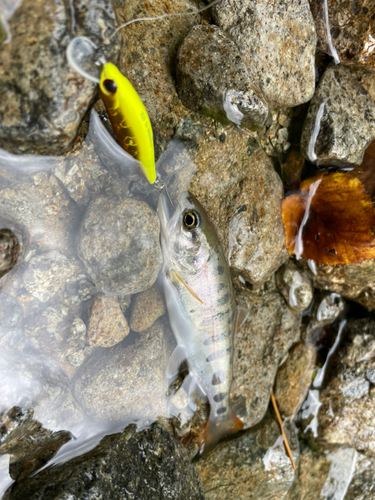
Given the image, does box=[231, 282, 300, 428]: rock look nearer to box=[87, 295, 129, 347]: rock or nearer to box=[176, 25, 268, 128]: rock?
box=[87, 295, 129, 347]: rock

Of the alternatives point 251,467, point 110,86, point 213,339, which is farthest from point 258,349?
point 110,86

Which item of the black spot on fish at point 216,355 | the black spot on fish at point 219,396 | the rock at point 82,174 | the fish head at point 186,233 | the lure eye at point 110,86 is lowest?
the black spot on fish at point 219,396

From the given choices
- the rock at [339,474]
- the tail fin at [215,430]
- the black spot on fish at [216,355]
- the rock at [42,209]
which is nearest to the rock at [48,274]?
the rock at [42,209]

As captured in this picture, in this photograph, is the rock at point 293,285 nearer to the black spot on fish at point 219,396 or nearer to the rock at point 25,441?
the black spot on fish at point 219,396

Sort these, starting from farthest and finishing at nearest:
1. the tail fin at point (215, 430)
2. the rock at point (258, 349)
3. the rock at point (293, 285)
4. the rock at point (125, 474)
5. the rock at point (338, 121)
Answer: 1. the rock at point (293, 285)
2. the rock at point (258, 349)
3. the tail fin at point (215, 430)
4. the rock at point (338, 121)
5. the rock at point (125, 474)

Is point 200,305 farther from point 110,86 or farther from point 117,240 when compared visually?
point 110,86

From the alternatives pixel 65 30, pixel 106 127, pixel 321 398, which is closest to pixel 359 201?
pixel 321 398
